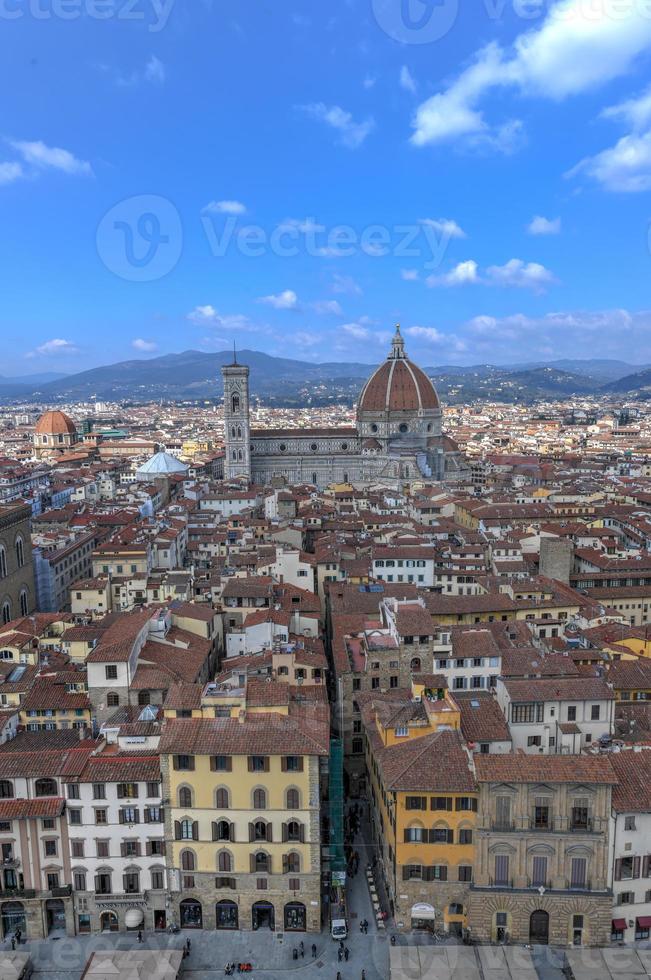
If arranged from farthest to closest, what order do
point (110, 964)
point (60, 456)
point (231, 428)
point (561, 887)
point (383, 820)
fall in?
point (60, 456) → point (231, 428) → point (383, 820) → point (561, 887) → point (110, 964)

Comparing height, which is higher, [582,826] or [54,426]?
[54,426]

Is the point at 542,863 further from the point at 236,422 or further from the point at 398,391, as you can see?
the point at 398,391

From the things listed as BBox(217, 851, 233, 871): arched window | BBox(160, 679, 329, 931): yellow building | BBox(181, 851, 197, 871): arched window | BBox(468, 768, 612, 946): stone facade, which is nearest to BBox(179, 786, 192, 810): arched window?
BBox(160, 679, 329, 931): yellow building

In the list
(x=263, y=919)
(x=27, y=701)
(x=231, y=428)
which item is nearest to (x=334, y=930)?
(x=263, y=919)

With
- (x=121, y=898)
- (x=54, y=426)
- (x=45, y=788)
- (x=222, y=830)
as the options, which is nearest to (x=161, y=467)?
(x=54, y=426)

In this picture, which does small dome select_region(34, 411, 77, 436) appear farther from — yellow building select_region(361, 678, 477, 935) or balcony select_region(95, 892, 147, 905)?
yellow building select_region(361, 678, 477, 935)

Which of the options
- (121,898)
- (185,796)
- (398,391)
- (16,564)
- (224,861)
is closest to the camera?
(185,796)

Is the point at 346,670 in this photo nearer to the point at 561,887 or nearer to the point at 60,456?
the point at 561,887
